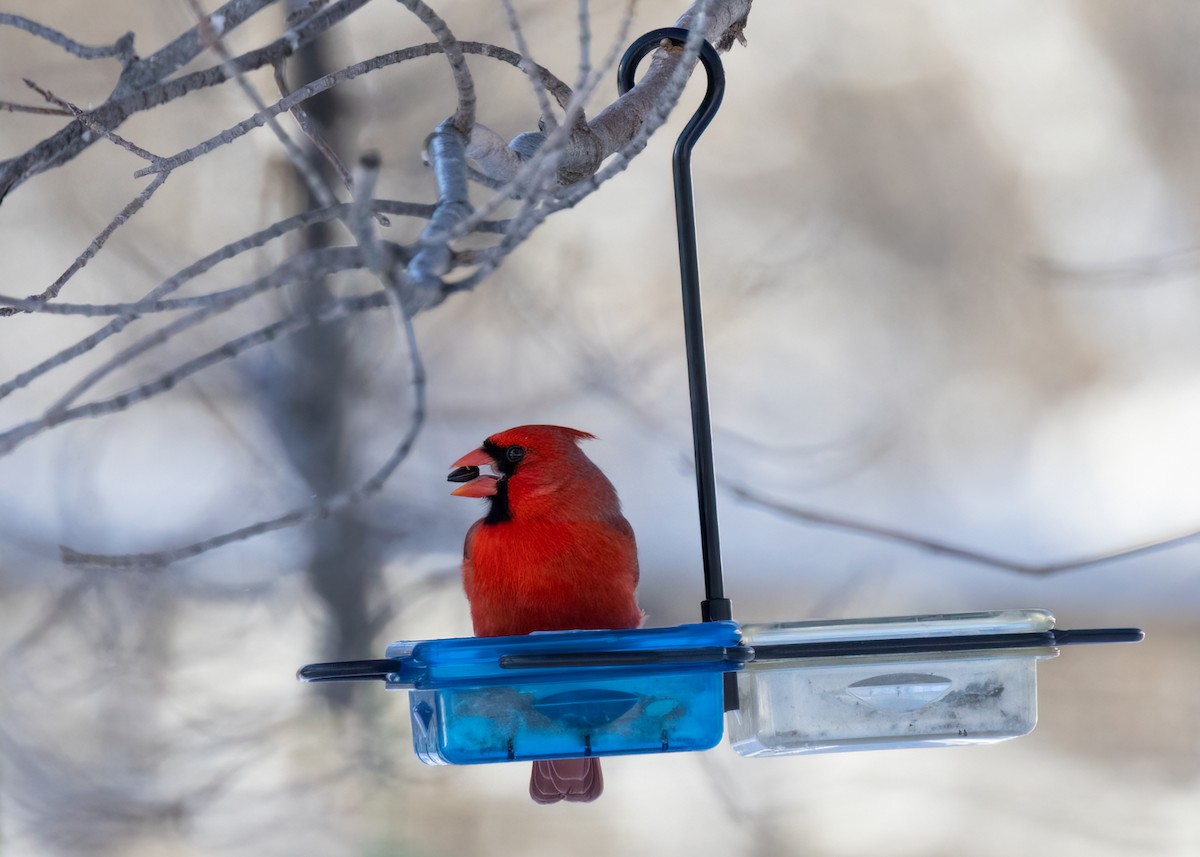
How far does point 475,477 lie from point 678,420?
1.34 metres

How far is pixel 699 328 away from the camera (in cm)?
113

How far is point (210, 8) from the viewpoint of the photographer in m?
2.69

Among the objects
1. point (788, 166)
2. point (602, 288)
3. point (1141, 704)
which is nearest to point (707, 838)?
point (1141, 704)

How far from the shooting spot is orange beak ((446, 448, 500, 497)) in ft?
4.14

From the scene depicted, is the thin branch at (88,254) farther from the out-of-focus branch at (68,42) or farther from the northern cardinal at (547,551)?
the northern cardinal at (547,551)

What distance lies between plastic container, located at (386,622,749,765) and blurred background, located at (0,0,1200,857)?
5.12ft

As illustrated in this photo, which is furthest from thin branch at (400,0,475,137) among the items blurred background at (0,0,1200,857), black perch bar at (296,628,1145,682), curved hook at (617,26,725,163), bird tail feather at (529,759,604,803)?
blurred background at (0,0,1200,857)

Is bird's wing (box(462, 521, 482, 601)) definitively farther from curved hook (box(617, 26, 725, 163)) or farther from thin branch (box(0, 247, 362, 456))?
thin branch (box(0, 247, 362, 456))

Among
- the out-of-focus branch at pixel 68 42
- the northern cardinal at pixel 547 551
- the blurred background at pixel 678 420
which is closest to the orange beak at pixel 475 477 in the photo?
the northern cardinal at pixel 547 551

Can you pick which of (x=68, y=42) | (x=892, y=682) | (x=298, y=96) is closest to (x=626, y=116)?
(x=298, y=96)

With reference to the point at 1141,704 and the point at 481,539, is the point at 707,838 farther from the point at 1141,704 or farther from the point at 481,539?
the point at 481,539

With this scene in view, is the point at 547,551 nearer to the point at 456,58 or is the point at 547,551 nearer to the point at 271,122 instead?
the point at 456,58

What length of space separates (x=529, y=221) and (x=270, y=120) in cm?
16

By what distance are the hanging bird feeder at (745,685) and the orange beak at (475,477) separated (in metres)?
0.26
